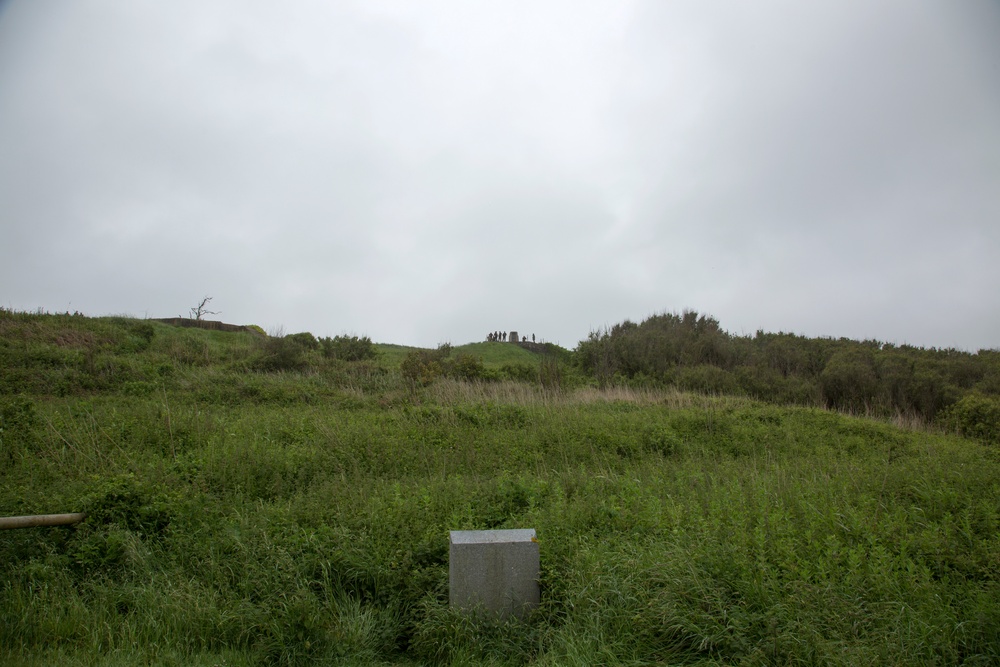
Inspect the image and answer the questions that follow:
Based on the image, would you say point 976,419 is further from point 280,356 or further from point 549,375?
point 280,356

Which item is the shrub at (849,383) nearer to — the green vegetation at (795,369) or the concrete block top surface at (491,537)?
the green vegetation at (795,369)

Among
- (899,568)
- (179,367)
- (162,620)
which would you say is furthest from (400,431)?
(179,367)

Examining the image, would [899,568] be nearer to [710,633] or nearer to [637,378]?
[710,633]

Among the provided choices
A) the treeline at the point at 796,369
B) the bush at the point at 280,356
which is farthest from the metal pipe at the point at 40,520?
the treeline at the point at 796,369

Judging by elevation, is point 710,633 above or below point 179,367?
below

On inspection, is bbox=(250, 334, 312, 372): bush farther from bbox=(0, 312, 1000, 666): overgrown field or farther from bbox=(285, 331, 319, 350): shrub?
bbox=(0, 312, 1000, 666): overgrown field

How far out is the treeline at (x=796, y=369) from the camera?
20.8 metres

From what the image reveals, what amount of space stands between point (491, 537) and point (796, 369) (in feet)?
78.7

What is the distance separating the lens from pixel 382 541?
5.88 meters

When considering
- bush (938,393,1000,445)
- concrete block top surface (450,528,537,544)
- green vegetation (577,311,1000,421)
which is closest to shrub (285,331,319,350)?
green vegetation (577,311,1000,421)

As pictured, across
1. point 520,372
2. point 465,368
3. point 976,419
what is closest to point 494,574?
point 465,368

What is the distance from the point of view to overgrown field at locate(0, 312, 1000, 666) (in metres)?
4.13

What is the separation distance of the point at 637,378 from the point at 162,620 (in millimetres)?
20768

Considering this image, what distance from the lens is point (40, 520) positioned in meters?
5.67
